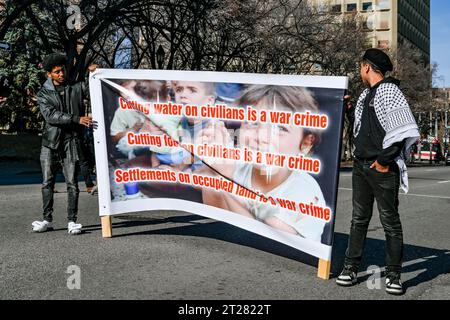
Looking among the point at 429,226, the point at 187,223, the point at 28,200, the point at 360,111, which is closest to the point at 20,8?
the point at 28,200

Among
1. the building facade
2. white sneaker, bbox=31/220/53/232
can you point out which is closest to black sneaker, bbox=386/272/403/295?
white sneaker, bbox=31/220/53/232

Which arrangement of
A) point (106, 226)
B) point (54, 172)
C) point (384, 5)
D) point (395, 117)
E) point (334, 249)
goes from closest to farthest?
point (395, 117) → point (334, 249) → point (106, 226) → point (54, 172) → point (384, 5)

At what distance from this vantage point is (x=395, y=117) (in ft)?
14.3

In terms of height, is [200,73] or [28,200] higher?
[200,73]

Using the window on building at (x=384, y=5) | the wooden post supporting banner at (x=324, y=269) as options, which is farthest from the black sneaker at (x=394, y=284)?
the window on building at (x=384, y=5)

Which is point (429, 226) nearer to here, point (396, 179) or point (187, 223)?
point (187, 223)

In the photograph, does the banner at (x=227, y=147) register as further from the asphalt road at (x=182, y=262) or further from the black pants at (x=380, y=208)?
the asphalt road at (x=182, y=262)

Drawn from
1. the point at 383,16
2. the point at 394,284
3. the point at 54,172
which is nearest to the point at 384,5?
the point at 383,16

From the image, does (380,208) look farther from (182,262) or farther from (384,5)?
(384,5)

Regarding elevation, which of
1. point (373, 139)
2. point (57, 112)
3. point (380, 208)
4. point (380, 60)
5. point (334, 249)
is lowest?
point (334, 249)

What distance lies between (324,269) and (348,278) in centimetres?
27

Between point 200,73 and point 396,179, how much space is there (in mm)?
2248

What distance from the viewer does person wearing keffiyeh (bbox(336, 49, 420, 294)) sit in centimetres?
437
